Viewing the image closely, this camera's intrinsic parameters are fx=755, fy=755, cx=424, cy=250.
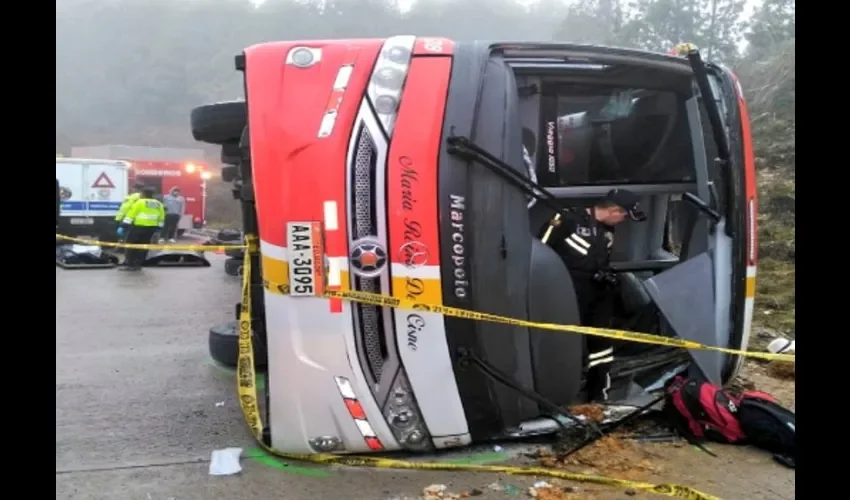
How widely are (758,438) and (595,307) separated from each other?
106cm

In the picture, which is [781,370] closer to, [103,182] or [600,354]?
[600,354]

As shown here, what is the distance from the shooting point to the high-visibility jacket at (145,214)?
12664mm

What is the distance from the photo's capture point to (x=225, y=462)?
11.1ft

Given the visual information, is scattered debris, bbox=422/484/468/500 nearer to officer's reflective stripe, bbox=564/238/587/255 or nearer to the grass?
officer's reflective stripe, bbox=564/238/587/255

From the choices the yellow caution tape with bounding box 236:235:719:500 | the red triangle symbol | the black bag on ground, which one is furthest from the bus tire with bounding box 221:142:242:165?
the red triangle symbol

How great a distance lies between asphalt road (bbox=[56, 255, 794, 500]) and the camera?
122 inches

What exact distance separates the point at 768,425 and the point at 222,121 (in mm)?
3172

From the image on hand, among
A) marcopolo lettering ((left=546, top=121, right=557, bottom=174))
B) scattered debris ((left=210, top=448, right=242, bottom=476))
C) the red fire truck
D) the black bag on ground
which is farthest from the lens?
the red fire truck

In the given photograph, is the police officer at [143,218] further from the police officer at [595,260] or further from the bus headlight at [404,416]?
the bus headlight at [404,416]

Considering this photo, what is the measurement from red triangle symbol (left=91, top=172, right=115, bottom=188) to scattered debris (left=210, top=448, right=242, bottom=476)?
55.9 ft

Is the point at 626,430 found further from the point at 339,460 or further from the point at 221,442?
the point at 221,442

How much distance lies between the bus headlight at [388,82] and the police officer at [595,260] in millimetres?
1112

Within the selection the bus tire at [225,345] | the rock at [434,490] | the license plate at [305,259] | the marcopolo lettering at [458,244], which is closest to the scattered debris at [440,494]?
the rock at [434,490]
